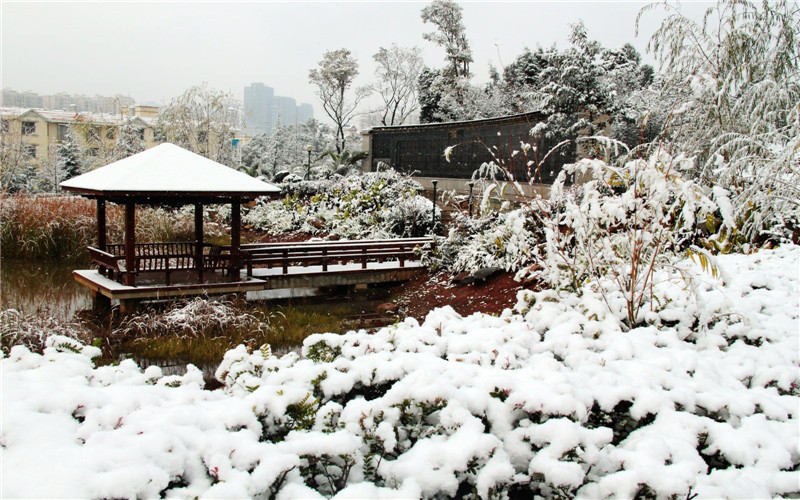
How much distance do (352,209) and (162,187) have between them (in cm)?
827

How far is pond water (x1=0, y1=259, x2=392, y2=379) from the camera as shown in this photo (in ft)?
27.4

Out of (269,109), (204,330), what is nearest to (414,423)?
(204,330)

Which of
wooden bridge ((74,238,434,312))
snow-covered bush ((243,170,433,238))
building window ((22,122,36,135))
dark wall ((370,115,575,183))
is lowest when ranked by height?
wooden bridge ((74,238,434,312))

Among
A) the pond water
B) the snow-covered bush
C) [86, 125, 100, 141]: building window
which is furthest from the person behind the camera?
[86, 125, 100, 141]: building window

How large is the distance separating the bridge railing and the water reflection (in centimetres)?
279

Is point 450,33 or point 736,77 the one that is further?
point 450,33

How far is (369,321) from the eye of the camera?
8.62 metres

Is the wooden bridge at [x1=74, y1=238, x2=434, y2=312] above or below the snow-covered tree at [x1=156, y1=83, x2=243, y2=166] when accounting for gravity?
below

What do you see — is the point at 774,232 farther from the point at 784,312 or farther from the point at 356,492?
the point at 356,492

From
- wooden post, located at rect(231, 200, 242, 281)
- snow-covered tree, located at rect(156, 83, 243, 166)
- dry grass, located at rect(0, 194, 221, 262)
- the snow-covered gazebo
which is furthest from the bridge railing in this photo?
snow-covered tree, located at rect(156, 83, 243, 166)

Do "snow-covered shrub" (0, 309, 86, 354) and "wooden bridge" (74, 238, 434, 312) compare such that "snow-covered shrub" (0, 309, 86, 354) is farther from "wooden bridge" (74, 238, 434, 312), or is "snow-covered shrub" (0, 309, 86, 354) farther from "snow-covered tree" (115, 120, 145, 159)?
"snow-covered tree" (115, 120, 145, 159)

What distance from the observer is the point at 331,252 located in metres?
10.9

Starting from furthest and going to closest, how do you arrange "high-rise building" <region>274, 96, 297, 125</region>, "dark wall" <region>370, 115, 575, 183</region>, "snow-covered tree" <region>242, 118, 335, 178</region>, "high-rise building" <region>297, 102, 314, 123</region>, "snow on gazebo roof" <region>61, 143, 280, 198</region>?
"high-rise building" <region>297, 102, 314, 123</region>, "high-rise building" <region>274, 96, 297, 125</region>, "snow-covered tree" <region>242, 118, 335, 178</region>, "dark wall" <region>370, 115, 575, 183</region>, "snow on gazebo roof" <region>61, 143, 280, 198</region>

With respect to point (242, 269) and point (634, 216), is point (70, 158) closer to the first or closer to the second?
point (242, 269)
